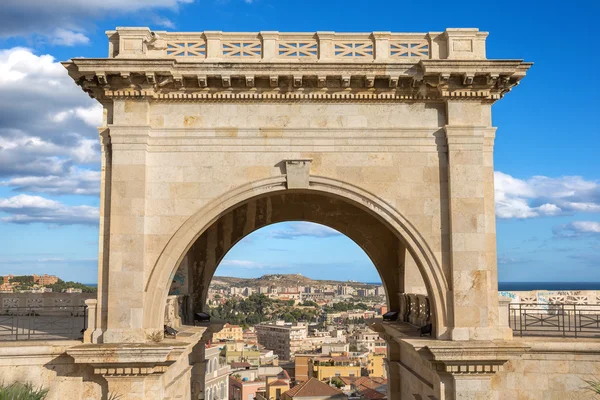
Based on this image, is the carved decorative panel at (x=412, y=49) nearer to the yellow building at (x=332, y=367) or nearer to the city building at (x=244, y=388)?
the city building at (x=244, y=388)

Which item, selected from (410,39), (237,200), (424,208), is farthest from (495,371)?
(410,39)

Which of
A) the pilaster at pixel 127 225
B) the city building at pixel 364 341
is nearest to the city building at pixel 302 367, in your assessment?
the city building at pixel 364 341

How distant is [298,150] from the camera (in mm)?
13289

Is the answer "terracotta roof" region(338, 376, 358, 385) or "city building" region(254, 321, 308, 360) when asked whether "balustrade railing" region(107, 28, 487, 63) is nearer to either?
"terracotta roof" region(338, 376, 358, 385)

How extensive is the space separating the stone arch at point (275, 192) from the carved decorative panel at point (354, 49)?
8.78ft

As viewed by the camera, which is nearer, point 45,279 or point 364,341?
point 45,279

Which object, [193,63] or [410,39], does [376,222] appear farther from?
[193,63]

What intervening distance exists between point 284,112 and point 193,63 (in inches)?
82.9

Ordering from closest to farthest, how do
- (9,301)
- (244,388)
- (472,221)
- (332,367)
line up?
(472,221) → (9,301) → (244,388) → (332,367)

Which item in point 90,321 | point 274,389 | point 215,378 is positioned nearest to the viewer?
point 90,321

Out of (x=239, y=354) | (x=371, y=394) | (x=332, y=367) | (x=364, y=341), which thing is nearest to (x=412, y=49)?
(x=371, y=394)

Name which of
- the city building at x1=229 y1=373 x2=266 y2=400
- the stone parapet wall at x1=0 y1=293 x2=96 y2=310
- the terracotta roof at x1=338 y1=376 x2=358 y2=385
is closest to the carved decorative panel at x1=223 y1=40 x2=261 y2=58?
the stone parapet wall at x1=0 y1=293 x2=96 y2=310

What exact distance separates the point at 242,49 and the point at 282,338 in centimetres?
10470

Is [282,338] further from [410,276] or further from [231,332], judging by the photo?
[410,276]
